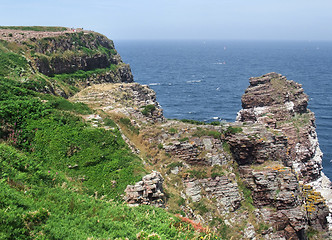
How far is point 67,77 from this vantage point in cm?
6556

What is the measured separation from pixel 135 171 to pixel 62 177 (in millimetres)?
6220

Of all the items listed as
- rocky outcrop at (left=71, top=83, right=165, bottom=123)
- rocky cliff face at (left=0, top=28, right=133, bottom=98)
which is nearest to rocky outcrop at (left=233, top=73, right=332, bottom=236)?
rocky outcrop at (left=71, top=83, right=165, bottom=123)

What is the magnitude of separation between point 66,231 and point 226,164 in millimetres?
26445

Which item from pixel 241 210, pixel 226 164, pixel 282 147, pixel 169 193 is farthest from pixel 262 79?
pixel 169 193

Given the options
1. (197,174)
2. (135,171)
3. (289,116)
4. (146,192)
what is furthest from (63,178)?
(289,116)

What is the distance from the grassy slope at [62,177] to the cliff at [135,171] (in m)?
0.08

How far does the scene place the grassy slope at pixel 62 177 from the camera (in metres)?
14.5

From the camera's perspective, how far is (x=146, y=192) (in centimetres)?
2325

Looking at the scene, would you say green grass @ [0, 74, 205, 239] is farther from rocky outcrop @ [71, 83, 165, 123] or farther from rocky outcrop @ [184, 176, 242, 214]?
rocky outcrop @ [71, 83, 165, 123]

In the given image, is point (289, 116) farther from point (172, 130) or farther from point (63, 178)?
point (63, 178)

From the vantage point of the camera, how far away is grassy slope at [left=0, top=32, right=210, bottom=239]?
1452 cm

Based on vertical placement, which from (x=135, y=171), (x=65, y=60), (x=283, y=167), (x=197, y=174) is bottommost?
Answer: (x=197, y=174)

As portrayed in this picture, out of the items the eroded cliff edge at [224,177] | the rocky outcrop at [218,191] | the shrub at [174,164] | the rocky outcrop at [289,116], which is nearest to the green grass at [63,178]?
the eroded cliff edge at [224,177]

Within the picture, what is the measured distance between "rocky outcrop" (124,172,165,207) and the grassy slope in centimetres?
73
